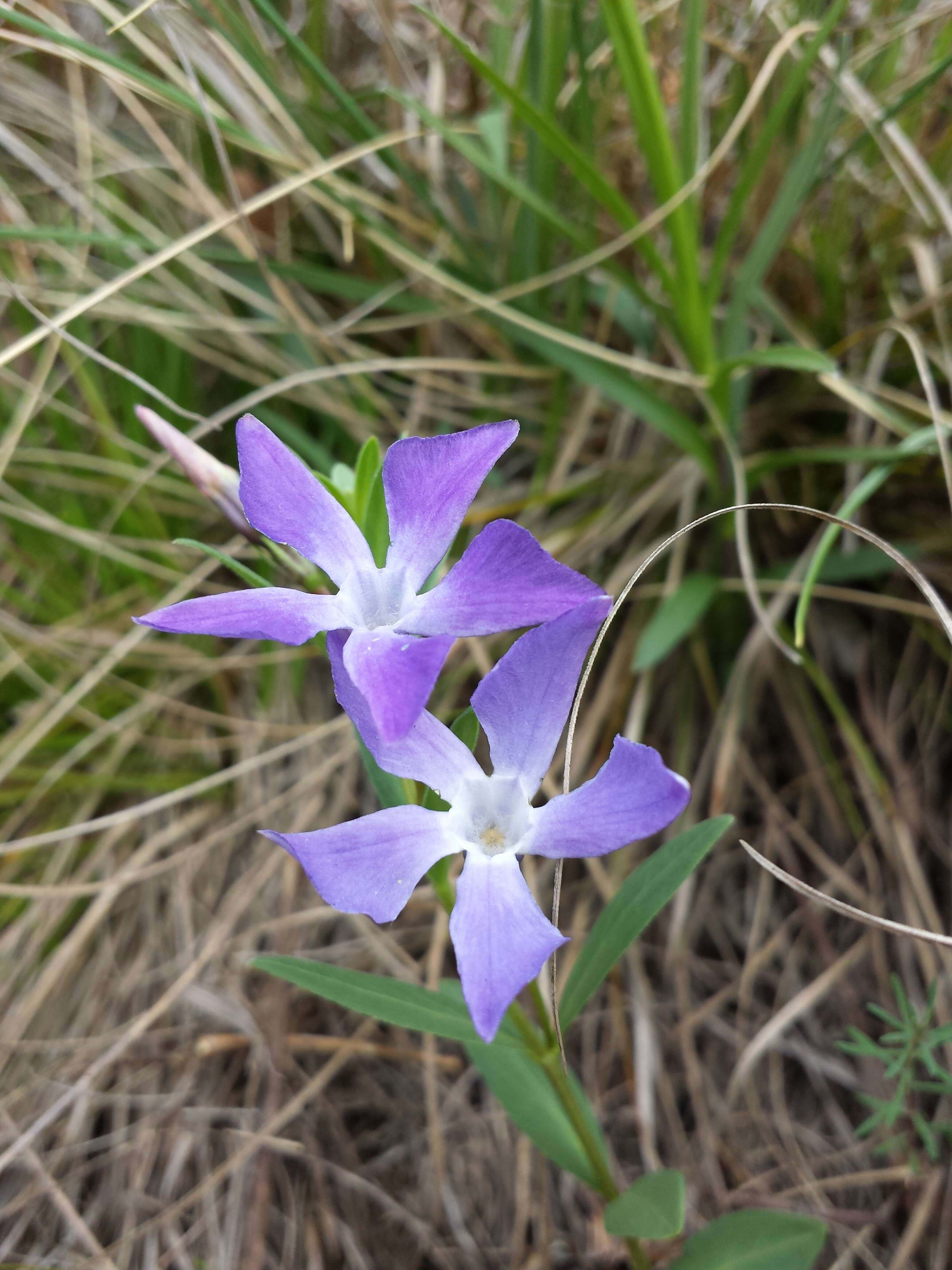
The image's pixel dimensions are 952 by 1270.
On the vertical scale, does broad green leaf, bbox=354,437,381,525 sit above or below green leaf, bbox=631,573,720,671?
above

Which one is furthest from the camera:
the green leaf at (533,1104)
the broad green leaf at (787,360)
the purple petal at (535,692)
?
the broad green leaf at (787,360)

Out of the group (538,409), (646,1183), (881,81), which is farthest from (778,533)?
(646,1183)

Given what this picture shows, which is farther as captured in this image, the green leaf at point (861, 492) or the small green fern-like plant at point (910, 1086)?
the green leaf at point (861, 492)

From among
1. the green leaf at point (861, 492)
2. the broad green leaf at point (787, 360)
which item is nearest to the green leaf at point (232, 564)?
the green leaf at point (861, 492)

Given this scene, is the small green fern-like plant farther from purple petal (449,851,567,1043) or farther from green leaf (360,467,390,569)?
green leaf (360,467,390,569)

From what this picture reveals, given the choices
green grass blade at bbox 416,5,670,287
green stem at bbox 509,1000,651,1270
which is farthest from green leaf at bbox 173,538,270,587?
green grass blade at bbox 416,5,670,287

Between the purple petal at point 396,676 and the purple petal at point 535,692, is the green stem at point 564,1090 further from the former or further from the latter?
the purple petal at point 396,676

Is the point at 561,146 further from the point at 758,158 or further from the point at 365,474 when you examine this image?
the point at 365,474
